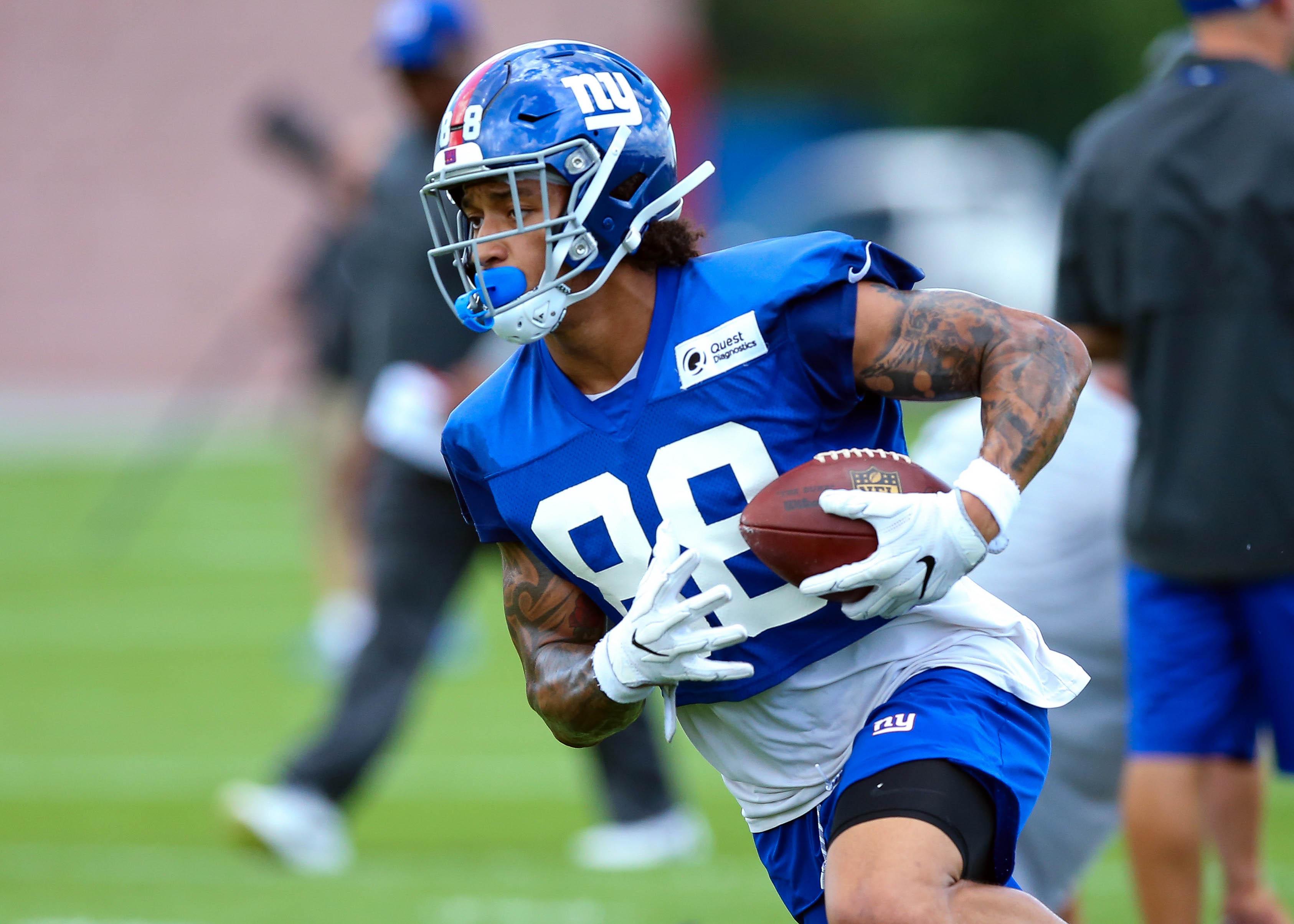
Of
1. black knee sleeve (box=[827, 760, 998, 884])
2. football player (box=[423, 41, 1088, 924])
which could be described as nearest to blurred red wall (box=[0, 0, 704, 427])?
football player (box=[423, 41, 1088, 924])

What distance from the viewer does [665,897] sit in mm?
4895

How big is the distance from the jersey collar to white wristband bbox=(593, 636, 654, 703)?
36 centimetres

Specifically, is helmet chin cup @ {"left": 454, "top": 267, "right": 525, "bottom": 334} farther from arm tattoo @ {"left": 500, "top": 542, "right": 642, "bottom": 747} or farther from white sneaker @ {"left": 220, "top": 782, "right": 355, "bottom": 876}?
white sneaker @ {"left": 220, "top": 782, "right": 355, "bottom": 876}

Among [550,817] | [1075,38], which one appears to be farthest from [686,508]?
[1075,38]

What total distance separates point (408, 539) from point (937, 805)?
302 centimetres

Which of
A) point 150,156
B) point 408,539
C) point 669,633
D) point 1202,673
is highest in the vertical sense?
point 669,633

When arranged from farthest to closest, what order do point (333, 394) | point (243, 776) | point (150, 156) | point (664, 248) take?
point (150, 156)
point (333, 394)
point (243, 776)
point (664, 248)

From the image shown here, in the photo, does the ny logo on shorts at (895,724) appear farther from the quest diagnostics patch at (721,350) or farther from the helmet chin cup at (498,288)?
the helmet chin cup at (498,288)

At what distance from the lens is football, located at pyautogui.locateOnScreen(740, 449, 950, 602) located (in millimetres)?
2730

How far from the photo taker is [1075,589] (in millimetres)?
4148

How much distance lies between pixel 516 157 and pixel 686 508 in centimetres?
62

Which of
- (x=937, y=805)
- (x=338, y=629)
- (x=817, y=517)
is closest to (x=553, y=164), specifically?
(x=817, y=517)

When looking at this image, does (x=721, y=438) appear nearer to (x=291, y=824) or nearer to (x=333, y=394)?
(x=291, y=824)

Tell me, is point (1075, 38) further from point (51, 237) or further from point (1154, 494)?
point (1154, 494)
